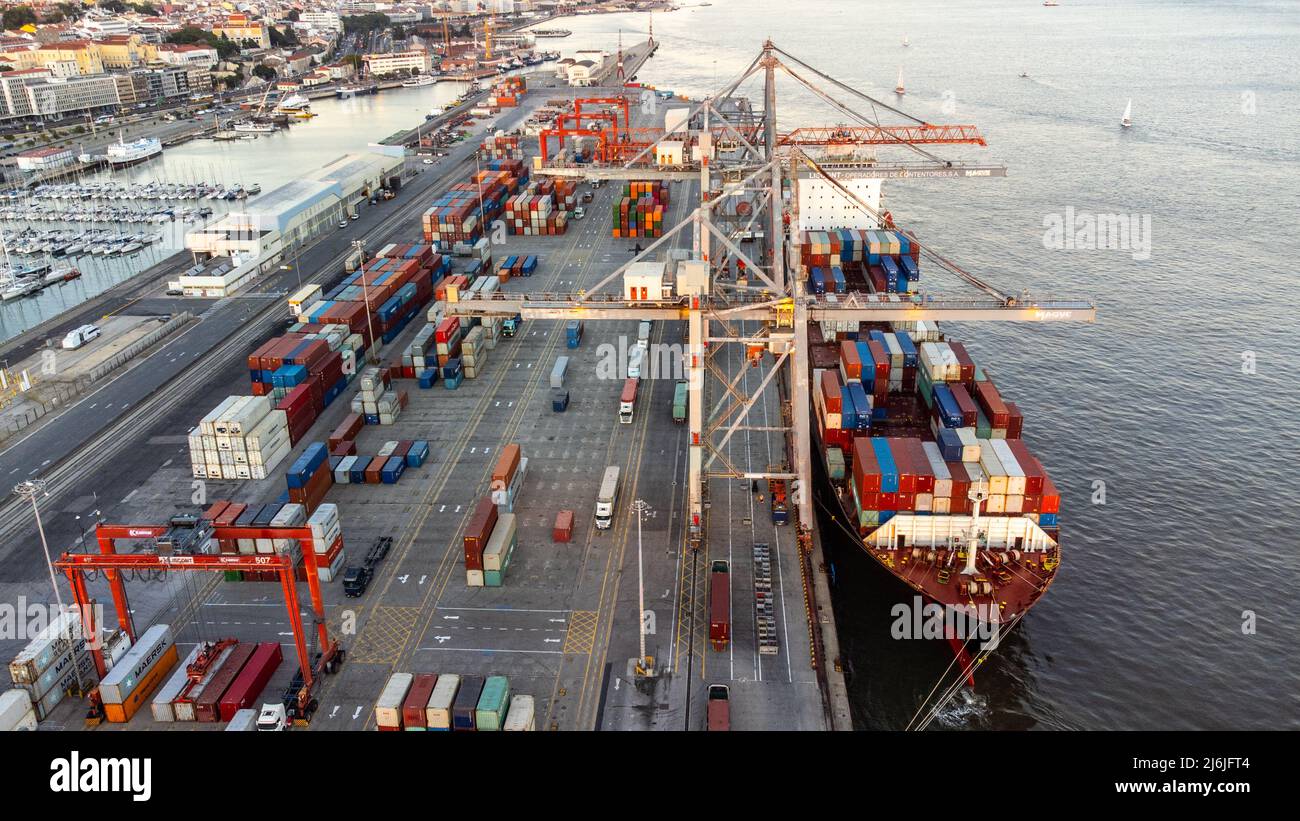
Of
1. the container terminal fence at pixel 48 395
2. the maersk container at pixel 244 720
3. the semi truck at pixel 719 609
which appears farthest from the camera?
the container terminal fence at pixel 48 395

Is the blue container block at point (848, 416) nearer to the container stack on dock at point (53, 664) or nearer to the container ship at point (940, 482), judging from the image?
the container ship at point (940, 482)

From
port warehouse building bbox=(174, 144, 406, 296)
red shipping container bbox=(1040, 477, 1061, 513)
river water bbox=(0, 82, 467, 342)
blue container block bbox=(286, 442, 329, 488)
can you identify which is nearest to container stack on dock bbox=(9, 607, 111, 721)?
blue container block bbox=(286, 442, 329, 488)

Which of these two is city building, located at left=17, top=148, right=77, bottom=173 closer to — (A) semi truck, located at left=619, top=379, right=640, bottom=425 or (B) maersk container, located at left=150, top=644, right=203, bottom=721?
(A) semi truck, located at left=619, top=379, right=640, bottom=425

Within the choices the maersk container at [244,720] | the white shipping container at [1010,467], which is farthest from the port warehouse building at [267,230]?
the white shipping container at [1010,467]

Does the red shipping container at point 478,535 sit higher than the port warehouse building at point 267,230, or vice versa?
the port warehouse building at point 267,230

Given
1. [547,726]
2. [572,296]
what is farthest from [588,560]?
[572,296]

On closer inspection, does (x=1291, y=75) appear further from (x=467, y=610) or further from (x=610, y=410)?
(x=467, y=610)

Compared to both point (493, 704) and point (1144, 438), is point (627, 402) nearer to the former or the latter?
point (493, 704)
